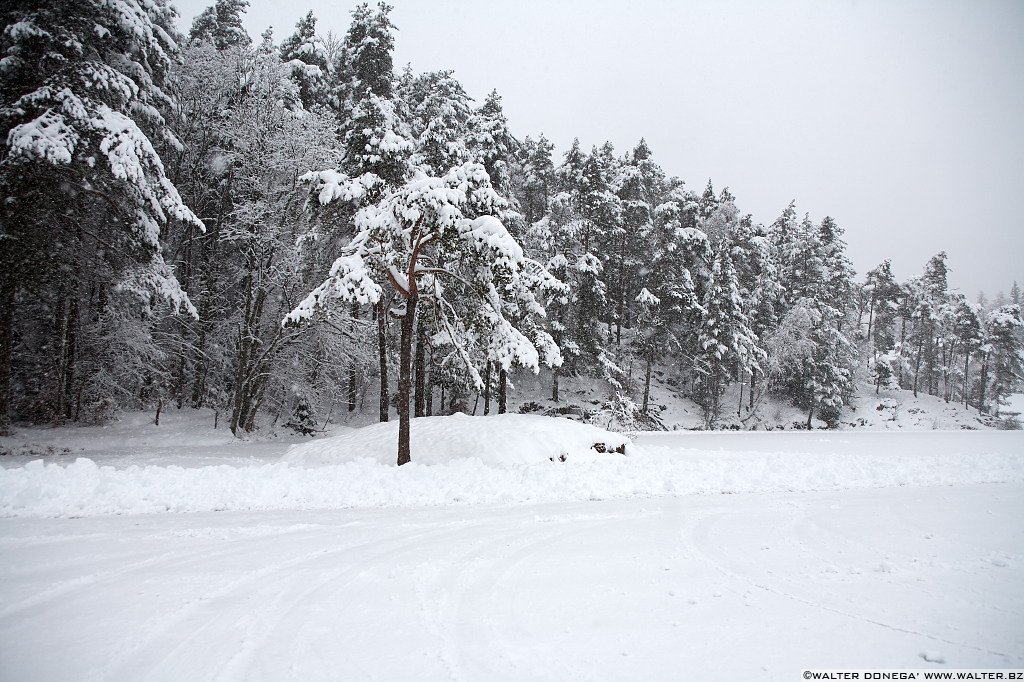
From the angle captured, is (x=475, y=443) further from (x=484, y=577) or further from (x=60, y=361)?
(x=60, y=361)

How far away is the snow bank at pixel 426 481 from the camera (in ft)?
28.4

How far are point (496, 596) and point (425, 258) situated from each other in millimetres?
11356

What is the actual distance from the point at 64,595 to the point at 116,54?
19.3 m

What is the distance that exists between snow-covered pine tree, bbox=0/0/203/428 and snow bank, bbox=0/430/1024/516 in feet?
25.3

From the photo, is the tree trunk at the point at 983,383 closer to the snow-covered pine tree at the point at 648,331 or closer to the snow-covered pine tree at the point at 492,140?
the snow-covered pine tree at the point at 648,331

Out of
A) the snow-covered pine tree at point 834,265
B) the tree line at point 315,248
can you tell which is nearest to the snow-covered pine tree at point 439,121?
the tree line at point 315,248

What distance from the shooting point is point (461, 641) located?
423 cm

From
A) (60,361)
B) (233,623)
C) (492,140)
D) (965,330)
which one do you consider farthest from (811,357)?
(60,361)

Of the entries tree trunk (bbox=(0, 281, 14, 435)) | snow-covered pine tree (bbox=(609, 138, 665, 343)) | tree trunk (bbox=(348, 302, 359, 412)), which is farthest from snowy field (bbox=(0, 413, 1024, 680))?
snow-covered pine tree (bbox=(609, 138, 665, 343))

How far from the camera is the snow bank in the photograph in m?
8.65

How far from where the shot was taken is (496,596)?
5160 millimetres

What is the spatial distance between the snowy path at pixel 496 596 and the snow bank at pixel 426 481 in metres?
0.93

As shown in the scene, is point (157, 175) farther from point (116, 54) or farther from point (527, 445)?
point (527, 445)

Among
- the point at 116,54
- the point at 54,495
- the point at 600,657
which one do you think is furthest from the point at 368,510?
the point at 116,54
